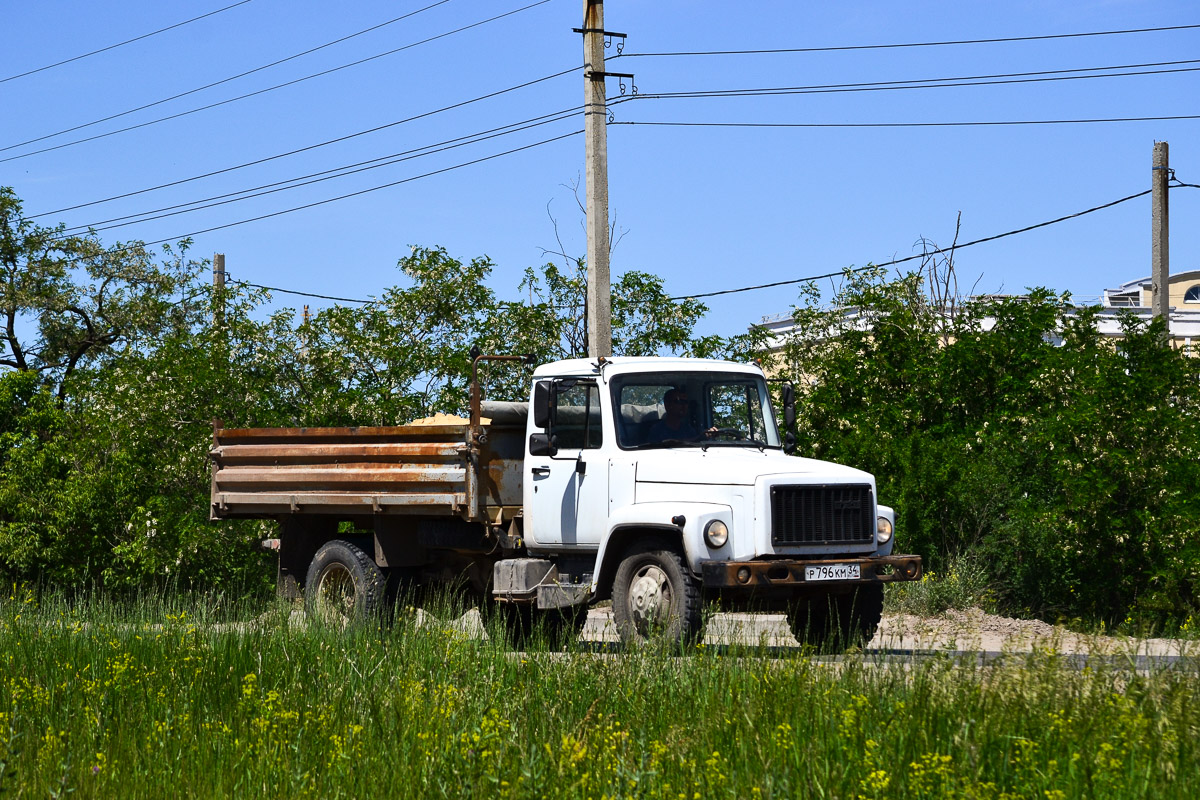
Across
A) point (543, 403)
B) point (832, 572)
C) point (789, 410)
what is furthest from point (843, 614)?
point (543, 403)

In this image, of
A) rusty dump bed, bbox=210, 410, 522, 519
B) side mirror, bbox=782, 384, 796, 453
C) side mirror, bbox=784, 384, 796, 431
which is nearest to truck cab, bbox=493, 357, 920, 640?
side mirror, bbox=782, 384, 796, 453

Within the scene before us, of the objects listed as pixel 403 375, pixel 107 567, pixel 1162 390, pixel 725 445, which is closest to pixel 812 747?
pixel 725 445

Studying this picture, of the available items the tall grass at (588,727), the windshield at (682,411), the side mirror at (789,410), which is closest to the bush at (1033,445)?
the side mirror at (789,410)

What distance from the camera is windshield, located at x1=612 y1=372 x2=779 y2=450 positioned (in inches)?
459

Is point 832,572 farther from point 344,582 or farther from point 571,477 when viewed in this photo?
point 344,582

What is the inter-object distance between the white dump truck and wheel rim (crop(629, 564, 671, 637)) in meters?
0.02

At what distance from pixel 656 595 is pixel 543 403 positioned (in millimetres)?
2016

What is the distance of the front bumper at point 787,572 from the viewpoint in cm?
1022

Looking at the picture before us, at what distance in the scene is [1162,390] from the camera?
15438mm

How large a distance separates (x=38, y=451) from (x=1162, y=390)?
60.6ft

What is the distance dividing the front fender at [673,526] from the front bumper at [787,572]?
210 millimetres

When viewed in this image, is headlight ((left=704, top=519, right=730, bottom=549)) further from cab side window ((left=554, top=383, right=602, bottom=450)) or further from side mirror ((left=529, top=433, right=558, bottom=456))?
side mirror ((left=529, top=433, right=558, bottom=456))

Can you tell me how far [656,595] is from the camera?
10.7 meters

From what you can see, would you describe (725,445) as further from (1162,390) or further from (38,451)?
(38,451)
